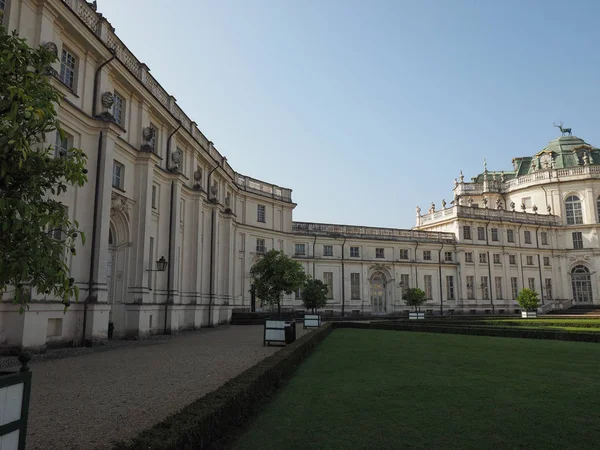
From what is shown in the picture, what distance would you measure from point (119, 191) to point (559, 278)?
57.1 meters

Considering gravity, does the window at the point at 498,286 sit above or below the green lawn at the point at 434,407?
above

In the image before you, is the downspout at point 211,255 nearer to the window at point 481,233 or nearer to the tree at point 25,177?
the tree at point 25,177

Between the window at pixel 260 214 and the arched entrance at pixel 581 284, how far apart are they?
42385 millimetres

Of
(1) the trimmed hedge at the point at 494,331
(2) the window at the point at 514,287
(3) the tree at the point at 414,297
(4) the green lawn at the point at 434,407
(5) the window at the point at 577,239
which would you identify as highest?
(5) the window at the point at 577,239

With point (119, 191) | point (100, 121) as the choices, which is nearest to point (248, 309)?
point (119, 191)

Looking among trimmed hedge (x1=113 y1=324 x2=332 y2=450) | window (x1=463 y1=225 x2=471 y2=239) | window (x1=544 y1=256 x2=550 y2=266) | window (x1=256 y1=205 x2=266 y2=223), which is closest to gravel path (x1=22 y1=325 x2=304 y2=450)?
trimmed hedge (x1=113 y1=324 x2=332 y2=450)

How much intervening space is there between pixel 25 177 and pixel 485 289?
56044 millimetres

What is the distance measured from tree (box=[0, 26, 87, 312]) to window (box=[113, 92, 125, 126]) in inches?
629

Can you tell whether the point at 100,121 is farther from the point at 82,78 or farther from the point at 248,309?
the point at 248,309

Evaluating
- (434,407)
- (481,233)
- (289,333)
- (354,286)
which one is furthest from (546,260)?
(434,407)

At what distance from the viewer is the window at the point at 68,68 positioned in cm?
1600

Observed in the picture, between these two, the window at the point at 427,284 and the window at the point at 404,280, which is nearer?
the window at the point at 404,280

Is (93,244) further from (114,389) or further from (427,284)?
(427,284)

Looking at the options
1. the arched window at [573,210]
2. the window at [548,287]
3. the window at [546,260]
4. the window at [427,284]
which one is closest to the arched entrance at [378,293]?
the window at [427,284]
